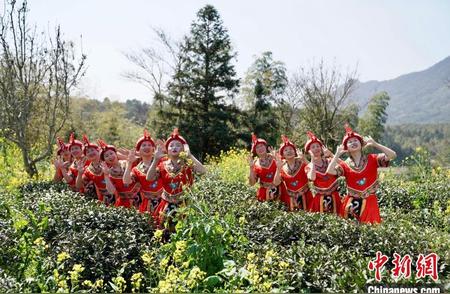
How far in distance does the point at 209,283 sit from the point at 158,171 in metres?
2.79

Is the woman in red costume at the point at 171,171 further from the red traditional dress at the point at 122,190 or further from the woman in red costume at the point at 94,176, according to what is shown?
the woman in red costume at the point at 94,176

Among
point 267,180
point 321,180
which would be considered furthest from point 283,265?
point 267,180

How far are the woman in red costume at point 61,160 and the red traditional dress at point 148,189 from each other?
2.30 metres

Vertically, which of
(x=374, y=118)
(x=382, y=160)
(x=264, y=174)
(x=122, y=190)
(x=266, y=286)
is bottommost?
(x=266, y=286)

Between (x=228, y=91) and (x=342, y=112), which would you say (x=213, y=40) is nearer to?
(x=228, y=91)

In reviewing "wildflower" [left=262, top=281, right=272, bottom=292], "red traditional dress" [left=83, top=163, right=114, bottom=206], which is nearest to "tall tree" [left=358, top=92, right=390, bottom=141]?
"red traditional dress" [left=83, top=163, right=114, bottom=206]

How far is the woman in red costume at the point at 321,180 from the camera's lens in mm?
6383

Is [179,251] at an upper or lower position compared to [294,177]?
lower

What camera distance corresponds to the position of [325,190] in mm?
6426

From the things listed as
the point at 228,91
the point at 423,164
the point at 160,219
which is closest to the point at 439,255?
the point at 160,219

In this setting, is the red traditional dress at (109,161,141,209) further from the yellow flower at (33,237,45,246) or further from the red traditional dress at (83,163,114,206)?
the yellow flower at (33,237,45,246)

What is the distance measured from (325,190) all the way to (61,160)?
182 inches

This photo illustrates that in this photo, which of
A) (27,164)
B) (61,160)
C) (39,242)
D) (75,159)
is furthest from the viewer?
(27,164)

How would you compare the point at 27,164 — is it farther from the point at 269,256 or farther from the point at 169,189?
the point at 269,256
